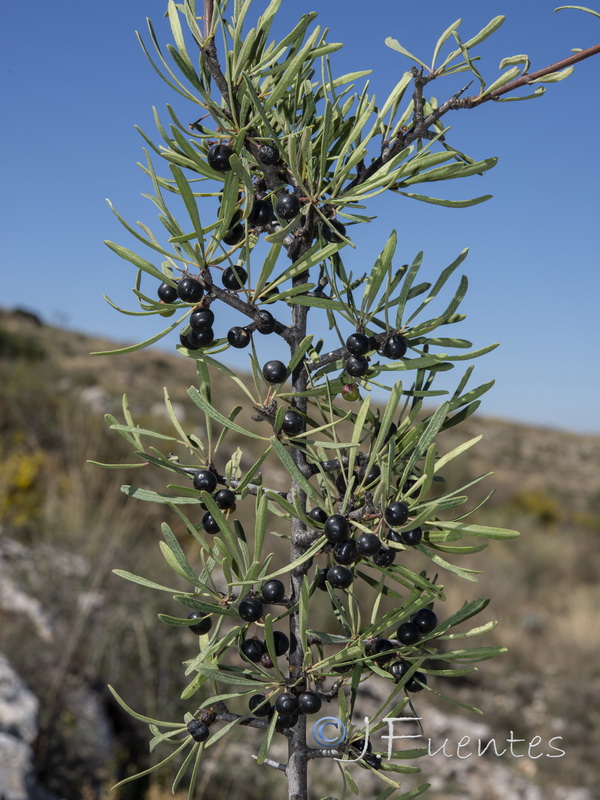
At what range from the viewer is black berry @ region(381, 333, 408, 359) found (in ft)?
2.30

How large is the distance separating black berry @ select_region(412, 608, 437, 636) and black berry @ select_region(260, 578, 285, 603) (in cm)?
16

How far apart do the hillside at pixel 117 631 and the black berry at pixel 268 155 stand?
2.16 metres

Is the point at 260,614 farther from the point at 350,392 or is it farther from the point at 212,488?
the point at 350,392

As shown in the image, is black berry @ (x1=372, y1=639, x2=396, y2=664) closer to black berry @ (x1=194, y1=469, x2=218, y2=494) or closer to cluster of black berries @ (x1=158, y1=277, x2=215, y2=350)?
black berry @ (x1=194, y1=469, x2=218, y2=494)

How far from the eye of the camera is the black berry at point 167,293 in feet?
2.44

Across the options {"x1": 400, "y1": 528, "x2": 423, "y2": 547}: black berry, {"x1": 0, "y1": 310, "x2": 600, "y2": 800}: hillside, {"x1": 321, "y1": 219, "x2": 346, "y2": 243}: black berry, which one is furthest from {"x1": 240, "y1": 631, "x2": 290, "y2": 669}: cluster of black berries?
{"x1": 0, "y1": 310, "x2": 600, "y2": 800}: hillside

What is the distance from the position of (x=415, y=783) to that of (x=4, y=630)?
2299 mm

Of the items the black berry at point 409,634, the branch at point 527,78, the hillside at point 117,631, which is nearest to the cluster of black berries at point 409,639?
the black berry at point 409,634

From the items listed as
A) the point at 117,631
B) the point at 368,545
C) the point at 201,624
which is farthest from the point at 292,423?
the point at 117,631

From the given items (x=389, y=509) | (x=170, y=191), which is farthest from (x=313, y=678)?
(x=170, y=191)

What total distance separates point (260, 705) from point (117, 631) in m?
2.81

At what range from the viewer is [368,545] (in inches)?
25.7

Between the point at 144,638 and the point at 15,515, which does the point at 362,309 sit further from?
the point at 15,515

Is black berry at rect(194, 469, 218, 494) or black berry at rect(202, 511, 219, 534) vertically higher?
black berry at rect(194, 469, 218, 494)
